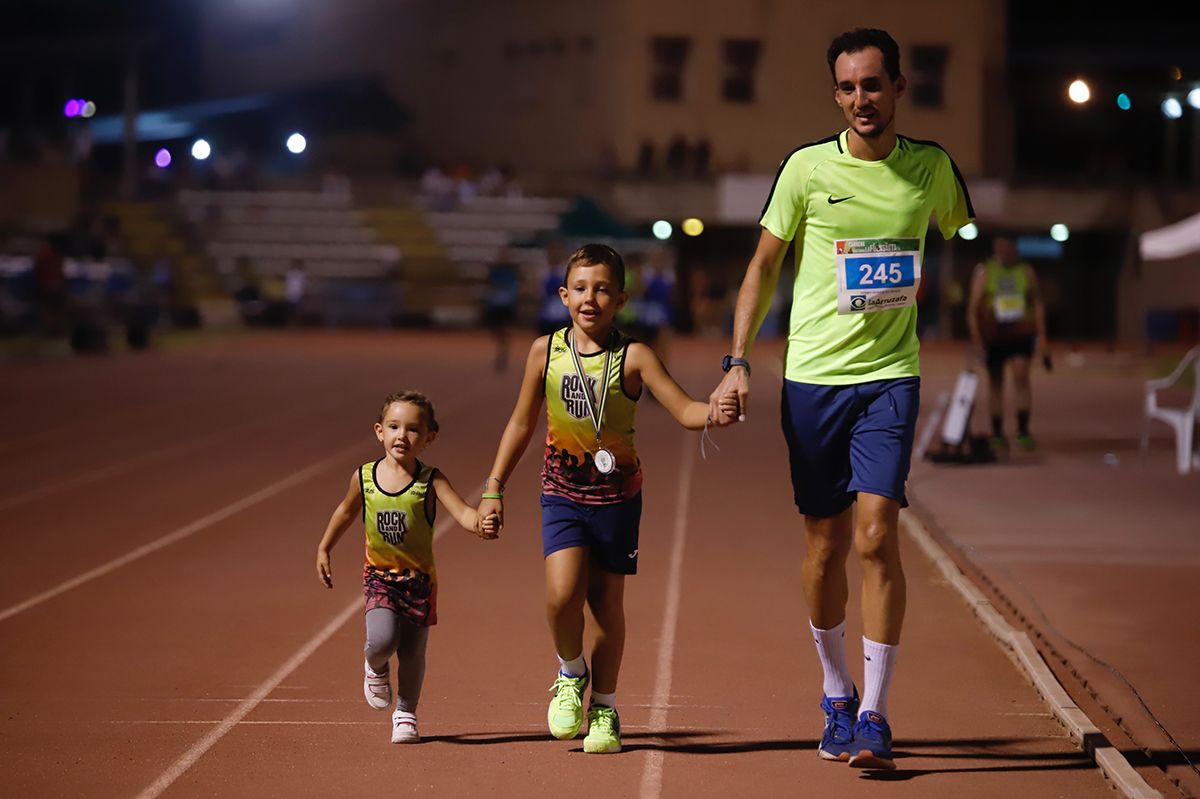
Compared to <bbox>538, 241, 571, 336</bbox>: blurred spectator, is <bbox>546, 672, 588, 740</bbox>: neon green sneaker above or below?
below

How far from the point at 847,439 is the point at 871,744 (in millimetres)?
1002

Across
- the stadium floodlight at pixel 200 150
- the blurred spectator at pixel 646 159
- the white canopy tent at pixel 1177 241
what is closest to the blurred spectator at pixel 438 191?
the blurred spectator at pixel 646 159

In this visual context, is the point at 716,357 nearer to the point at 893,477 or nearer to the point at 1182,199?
the point at 1182,199

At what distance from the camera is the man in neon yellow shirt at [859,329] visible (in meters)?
5.83

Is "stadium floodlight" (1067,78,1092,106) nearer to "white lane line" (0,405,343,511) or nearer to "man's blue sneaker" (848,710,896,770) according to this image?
"white lane line" (0,405,343,511)

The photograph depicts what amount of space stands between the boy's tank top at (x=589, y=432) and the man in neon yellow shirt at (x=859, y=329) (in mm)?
388

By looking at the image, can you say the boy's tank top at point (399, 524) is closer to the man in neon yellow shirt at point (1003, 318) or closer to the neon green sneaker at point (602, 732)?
the neon green sneaker at point (602, 732)

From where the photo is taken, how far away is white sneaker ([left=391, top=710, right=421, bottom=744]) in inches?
244

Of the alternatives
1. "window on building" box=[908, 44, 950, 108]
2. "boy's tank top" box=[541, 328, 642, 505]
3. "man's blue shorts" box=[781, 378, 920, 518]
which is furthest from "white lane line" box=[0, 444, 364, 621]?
"window on building" box=[908, 44, 950, 108]

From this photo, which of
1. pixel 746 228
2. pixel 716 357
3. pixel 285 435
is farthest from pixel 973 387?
pixel 746 228

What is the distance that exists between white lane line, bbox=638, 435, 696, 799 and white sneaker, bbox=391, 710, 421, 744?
2.71 ft

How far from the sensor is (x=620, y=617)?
6.15 m

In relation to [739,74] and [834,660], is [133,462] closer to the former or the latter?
[834,660]

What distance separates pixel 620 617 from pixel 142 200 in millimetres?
42532
